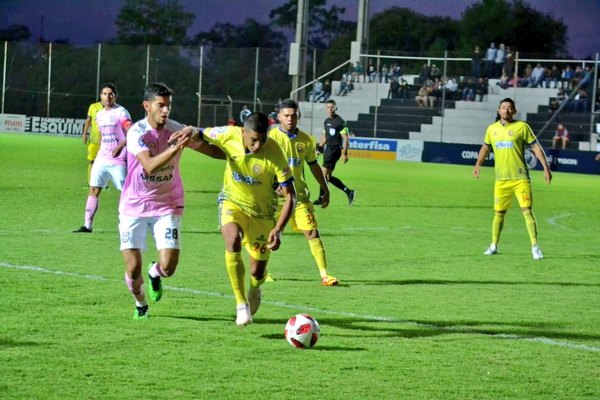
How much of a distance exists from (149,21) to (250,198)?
299 feet

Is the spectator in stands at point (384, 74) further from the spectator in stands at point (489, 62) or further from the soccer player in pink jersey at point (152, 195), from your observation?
the soccer player in pink jersey at point (152, 195)

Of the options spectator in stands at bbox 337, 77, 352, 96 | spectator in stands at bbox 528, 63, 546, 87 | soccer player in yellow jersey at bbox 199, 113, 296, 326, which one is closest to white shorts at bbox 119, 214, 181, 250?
soccer player in yellow jersey at bbox 199, 113, 296, 326

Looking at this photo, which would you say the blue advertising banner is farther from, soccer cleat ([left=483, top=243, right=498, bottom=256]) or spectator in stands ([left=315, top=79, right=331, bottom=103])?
soccer cleat ([left=483, top=243, right=498, bottom=256])

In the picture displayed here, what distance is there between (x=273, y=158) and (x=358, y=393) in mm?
2828

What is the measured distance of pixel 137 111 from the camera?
5784 cm

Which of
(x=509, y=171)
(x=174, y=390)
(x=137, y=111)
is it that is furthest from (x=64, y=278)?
(x=137, y=111)

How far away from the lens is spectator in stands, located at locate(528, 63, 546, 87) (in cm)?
4622

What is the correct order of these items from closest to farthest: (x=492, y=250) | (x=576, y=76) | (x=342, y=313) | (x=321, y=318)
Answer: (x=321, y=318), (x=342, y=313), (x=492, y=250), (x=576, y=76)

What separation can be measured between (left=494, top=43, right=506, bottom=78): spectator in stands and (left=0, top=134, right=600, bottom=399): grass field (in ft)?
92.1

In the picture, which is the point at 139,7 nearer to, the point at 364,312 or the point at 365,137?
the point at 365,137

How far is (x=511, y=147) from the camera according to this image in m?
15.6

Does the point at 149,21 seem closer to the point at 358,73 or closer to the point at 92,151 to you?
the point at 358,73

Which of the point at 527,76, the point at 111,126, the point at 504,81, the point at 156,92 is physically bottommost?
the point at 111,126

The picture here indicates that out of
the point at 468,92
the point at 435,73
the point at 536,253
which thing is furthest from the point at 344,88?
the point at 536,253
